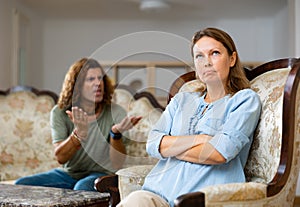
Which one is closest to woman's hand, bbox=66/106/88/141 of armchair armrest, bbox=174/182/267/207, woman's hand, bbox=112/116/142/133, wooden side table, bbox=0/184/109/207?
woman's hand, bbox=112/116/142/133

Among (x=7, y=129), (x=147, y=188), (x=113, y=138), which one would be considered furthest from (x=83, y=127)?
(x=7, y=129)

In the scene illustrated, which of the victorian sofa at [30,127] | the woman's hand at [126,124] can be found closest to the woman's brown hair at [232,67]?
the woman's hand at [126,124]

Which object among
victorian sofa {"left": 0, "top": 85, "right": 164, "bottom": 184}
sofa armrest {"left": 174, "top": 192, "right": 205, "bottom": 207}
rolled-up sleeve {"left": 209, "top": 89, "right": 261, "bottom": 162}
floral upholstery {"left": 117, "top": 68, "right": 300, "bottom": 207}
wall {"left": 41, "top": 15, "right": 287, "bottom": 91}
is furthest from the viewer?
wall {"left": 41, "top": 15, "right": 287, "bottom": 91}

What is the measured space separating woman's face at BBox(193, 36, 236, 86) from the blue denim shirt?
0.09 m

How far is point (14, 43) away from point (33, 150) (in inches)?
75.8

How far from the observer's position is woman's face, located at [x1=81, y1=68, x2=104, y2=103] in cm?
281

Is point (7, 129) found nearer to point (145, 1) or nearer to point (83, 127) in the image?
point (83, 127)

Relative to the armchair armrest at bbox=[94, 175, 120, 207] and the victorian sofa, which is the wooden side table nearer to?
the armchair armrest at bbox=[94, 175, 120, 207]

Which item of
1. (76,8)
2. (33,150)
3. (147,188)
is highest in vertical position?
(76,8)

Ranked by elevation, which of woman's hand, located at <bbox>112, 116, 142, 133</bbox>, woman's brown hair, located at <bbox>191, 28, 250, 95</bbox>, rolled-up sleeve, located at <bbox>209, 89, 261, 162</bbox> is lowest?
woman's hand, located at <bbox>112, 116, 142, 133</bbox>

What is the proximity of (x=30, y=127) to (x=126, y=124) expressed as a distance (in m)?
1.29

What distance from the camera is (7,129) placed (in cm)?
354

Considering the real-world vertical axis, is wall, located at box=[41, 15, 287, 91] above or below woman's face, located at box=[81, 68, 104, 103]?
above

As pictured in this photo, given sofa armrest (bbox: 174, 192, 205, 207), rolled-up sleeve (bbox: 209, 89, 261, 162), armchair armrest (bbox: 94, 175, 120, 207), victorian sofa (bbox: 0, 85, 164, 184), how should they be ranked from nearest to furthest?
1. sofa armrest (bbox: 174, 192, 205, 207)
2. rolled-up sleeve (bbox: 209, 89, 261, 162)
3. armchair armrest (bbox: 94, 175, 120, 207)
4. victorian sofa (bbox: 0, 85, 164, 184)
